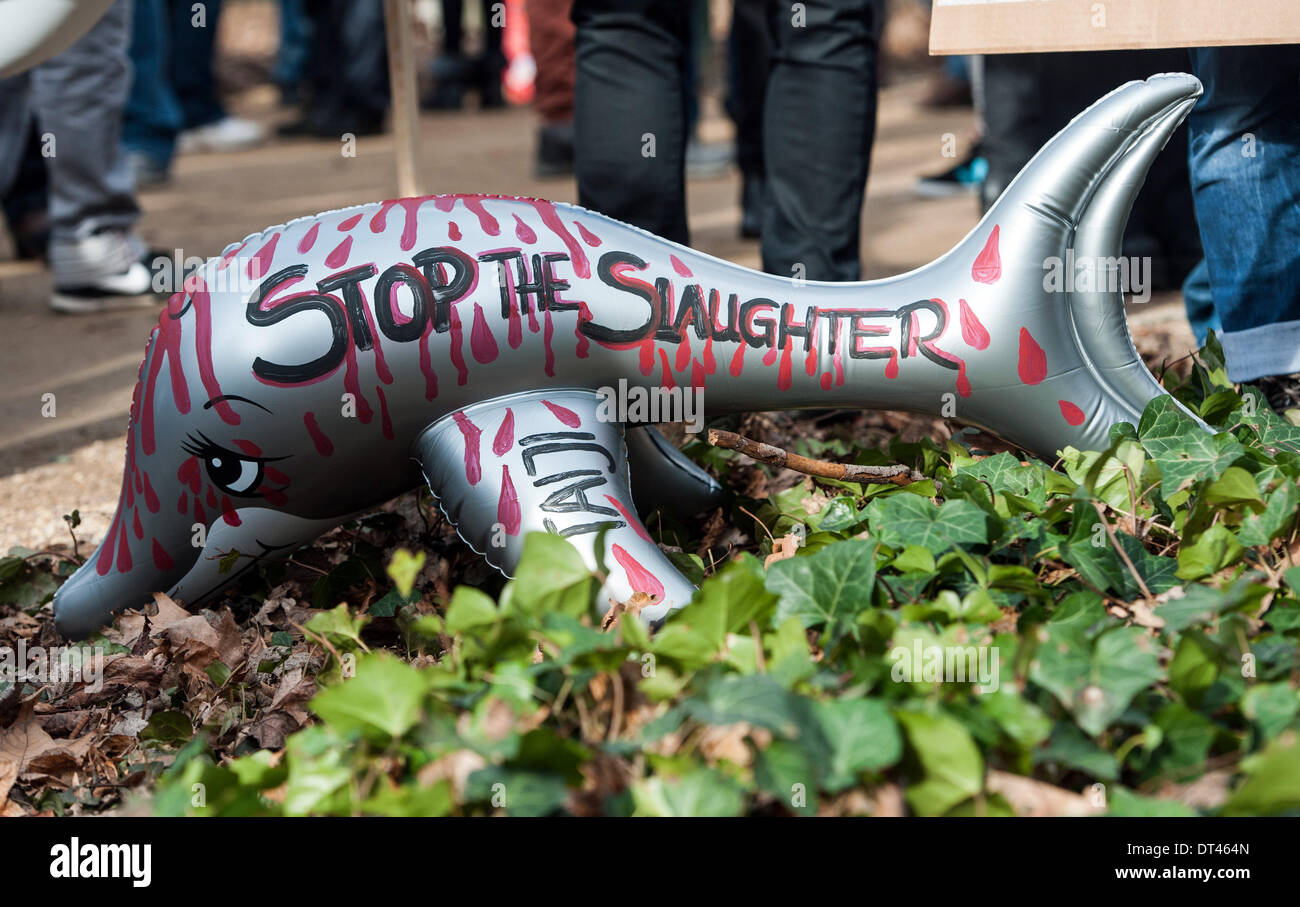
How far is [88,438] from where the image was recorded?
2691mm

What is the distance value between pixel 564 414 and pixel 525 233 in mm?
235

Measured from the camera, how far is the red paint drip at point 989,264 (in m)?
1.52

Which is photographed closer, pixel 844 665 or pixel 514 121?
pixel 844 665

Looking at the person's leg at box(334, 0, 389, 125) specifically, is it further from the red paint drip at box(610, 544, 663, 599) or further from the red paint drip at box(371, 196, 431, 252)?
the red paint drip at box(610, 544, 663, 599)

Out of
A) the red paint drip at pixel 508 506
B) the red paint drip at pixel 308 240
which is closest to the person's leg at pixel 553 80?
the red paint drip at pixel 308 240

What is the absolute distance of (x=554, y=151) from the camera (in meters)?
5.17

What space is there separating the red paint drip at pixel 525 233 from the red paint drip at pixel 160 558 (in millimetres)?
629

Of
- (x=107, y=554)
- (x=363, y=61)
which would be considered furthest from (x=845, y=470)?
(x=363, y=61)

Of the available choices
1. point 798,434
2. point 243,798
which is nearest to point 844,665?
point 243,798

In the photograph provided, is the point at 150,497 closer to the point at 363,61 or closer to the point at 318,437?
the point at 318,437

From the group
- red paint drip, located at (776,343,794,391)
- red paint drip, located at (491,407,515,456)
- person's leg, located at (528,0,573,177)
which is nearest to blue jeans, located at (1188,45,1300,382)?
red paint drip, located at (776,343,794,391)

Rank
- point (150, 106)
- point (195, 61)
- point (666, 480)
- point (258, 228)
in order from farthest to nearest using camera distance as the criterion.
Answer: point (195, 61), point (150, 106), point (258, 228), point (666, 480)
